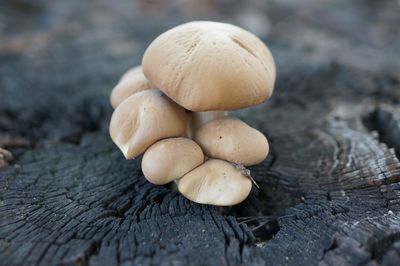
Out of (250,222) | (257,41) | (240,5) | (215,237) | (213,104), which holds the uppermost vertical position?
(257,41)

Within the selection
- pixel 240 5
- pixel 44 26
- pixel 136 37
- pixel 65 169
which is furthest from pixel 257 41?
pixel 240 5

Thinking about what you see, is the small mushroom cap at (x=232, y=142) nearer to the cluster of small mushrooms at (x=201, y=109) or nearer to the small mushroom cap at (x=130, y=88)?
the cluster of small mushrooms at (x=201, y=109)

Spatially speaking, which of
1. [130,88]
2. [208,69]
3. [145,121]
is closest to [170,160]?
[145,121]

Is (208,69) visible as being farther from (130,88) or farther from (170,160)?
(130,88)

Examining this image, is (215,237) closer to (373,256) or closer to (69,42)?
(373,256)

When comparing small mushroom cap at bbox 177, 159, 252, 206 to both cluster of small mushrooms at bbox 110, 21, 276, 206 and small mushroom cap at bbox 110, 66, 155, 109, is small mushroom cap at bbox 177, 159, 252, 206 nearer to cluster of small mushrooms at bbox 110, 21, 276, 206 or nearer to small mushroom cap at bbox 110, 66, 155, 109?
cluster of small mushrooms at bbox 110, 21, 276, 206

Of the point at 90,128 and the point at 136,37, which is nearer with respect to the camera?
the point at 90,128
